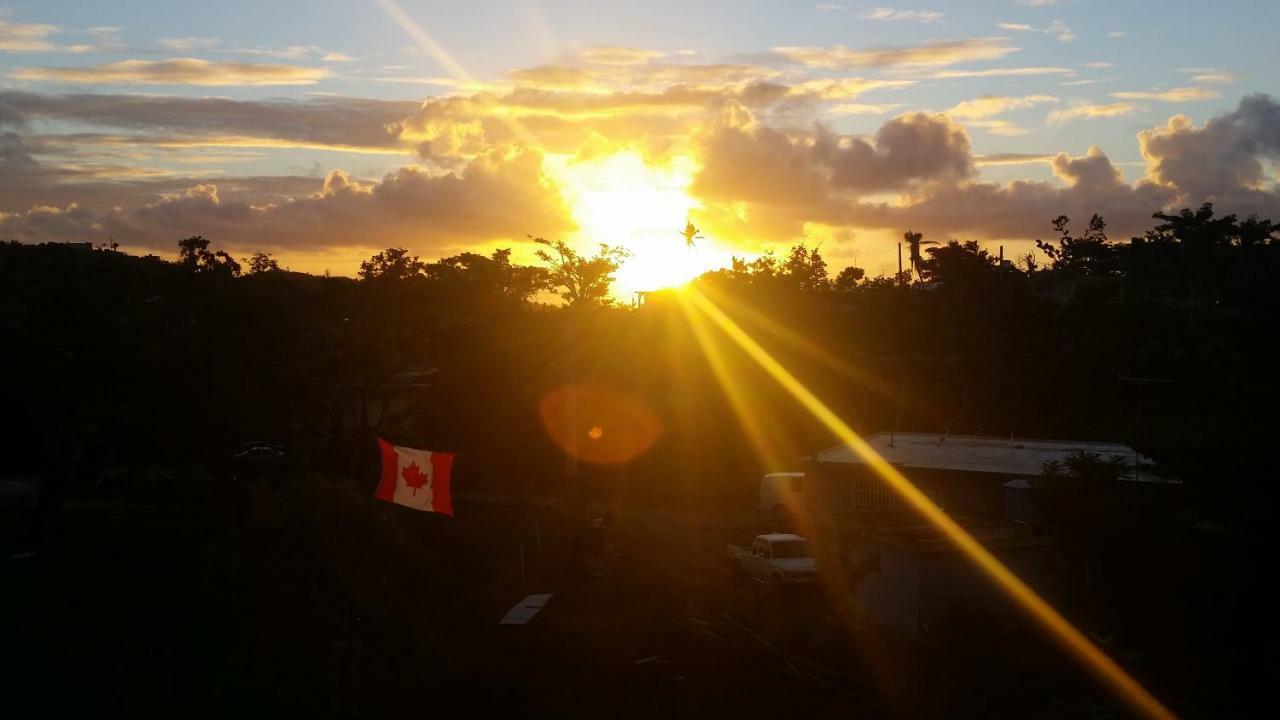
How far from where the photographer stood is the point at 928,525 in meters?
23.2

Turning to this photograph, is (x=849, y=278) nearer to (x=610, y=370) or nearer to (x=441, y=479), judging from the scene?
(x=610, y=370)

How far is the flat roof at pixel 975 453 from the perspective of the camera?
28141 mm

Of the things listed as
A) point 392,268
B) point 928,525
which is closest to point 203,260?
point 392,268

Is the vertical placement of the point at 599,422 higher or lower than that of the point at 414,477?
lower

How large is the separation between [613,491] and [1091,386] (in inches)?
963

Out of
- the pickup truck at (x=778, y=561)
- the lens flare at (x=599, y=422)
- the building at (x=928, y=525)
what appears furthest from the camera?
the lens flare at (x=599, y=422)

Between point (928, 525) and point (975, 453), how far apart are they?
26.5 ft

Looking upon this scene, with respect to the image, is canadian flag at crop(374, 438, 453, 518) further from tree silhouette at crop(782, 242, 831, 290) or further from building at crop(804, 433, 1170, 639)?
tree silhouette at crop(782, 242, 831, 290)

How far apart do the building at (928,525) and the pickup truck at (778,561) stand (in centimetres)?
134

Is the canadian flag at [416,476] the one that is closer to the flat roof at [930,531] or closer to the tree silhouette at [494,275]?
the flat roof at [930,531]

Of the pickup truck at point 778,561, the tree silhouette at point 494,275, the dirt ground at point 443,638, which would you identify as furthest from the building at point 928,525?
the tree silhouette at point 494,275

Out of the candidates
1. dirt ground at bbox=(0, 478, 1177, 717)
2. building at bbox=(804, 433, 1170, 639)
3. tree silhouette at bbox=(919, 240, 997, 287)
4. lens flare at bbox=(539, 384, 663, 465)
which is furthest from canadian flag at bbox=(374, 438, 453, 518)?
tree silhouette at bbox=(919, 240, 997, 287)

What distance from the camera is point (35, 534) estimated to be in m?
35.7

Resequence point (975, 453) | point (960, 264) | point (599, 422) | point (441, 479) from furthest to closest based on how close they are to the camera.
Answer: point (960, 264)
point (599, 422)
point (975, 453)
point (441, 479)
